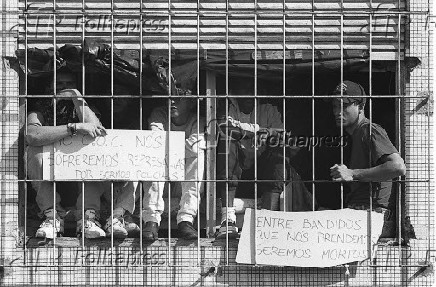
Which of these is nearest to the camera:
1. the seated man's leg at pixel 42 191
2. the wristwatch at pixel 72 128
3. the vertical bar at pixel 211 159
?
the wristwatch at pixel 72 128

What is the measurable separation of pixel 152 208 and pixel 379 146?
1541 mm

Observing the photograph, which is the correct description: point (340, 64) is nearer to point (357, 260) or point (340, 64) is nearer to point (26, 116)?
point (357, 260)

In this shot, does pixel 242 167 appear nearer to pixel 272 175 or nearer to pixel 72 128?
pixel 272 175

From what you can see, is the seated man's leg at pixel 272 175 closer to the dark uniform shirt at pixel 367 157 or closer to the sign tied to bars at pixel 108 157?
the dark uniform shirt at pixel 367 157

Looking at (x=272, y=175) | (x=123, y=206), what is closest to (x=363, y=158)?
(x=272, y=175)

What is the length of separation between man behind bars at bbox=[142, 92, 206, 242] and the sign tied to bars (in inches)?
4.4

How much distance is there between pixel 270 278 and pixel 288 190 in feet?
1.95

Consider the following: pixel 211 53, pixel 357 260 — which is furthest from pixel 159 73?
pixel 357 260

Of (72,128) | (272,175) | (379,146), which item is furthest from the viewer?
(272,175)

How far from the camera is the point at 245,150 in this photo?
30.4 feet

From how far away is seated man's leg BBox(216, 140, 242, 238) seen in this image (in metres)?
9.19

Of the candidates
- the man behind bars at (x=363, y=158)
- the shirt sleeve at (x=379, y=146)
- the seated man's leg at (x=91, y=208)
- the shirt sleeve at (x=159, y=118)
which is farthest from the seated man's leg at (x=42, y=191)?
the shirt sleeve at (x=379, y=146)

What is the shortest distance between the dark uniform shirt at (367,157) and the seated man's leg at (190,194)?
3.25 feet

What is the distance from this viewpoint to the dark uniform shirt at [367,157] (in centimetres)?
916
